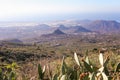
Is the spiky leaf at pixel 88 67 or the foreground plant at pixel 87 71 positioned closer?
the foreground plant at pixel 87 71

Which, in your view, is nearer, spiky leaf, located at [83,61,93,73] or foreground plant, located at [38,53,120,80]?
foreground plant, located at [38,53,120,80]

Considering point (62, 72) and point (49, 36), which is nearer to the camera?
point (62, 72)

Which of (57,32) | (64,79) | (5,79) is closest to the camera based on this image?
(64,79)

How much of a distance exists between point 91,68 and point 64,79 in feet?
1.45

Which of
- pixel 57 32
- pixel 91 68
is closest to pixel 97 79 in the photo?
pixel 91 68

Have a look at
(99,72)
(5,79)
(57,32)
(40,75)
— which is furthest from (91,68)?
(57,32)

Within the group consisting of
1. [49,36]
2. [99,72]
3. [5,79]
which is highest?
[99,72]

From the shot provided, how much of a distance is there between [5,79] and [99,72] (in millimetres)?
1342

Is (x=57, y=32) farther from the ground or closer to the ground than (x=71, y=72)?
closer to the ground

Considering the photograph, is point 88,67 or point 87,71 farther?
point 87,71

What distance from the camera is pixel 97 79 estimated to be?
3.26 meters

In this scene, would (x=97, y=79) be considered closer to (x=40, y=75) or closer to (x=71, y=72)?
(x=71, y=72)

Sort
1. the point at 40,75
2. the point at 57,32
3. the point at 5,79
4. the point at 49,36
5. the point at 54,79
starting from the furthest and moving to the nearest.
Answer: the point at 57,32 < the point at 49,36 < the point at 5,79 < the point at 40,75 < the point at 54,79

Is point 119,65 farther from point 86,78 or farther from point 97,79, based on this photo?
point 86,78
